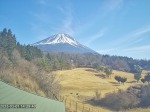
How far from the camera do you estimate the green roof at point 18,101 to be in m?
29.7

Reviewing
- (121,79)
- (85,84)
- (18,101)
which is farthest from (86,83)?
(18,101)

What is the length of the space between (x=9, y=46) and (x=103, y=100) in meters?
52.8

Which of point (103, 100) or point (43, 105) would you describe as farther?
point (103, 100)

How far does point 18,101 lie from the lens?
102ft

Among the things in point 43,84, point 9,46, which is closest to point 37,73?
point 43,84

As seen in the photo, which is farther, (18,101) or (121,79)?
(121,79)

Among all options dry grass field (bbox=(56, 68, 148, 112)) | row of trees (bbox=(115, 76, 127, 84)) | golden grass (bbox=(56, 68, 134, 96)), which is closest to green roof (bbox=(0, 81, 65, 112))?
dry grass field (bbox=(56, 68, 148, 112))

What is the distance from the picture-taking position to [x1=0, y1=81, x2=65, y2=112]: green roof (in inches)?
1168

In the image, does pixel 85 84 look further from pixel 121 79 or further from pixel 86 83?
pixel 121 79

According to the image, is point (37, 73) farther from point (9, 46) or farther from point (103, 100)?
point (9, 46)

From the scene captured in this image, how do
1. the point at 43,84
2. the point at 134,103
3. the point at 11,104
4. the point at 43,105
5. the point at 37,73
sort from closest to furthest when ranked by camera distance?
the point at 11,104
the point at 43,105
the point at 43,84
the point at 37,73
the point at 134,103

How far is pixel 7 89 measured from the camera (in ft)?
103

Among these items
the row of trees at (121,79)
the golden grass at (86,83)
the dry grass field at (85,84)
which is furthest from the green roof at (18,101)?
the row of trees at (121,79)

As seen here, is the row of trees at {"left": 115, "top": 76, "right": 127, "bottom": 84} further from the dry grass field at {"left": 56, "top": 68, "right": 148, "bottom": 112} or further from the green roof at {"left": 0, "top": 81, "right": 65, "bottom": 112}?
the green roof at {"left": 0, "top": 81, "right": 65, "bottom": 112}
